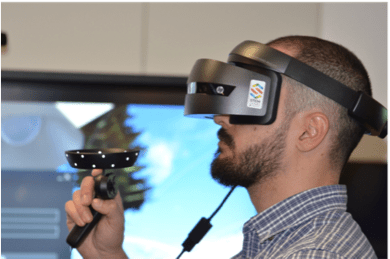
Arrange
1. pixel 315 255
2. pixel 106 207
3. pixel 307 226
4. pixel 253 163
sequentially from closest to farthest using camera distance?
pixel 315 255
pixel 307 226
pixel 253 163
pixel 106 207

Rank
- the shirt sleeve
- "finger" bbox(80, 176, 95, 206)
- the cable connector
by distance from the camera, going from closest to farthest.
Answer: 1. the shirt sleeve
2. "finger" bbox(80, 176, 95, 206)
3. the cable connector

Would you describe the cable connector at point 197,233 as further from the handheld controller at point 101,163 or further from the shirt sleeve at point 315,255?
the shirt sleeve at point 315,255

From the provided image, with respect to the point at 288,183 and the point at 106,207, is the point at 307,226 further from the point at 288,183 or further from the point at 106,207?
the point at 106,207

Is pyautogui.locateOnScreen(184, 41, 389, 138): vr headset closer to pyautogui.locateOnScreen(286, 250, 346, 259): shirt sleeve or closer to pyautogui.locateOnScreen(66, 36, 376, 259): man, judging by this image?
pyautogui.locateOnScreen(66, 36, 376, 259): man

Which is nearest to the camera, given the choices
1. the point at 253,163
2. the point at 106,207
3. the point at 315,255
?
the point at 315,255

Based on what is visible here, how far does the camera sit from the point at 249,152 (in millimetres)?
936

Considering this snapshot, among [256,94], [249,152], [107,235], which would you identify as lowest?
[107,235]

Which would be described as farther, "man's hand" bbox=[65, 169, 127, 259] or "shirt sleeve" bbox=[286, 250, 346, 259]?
"man's hand" bbox=[65, 169, 127, 259]

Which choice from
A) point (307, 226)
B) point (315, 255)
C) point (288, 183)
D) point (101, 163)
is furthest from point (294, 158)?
point (101, 163)

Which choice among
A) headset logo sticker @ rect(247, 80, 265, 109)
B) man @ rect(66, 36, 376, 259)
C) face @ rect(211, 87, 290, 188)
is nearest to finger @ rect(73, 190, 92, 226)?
man @ rect(66, 36, 376, 259)

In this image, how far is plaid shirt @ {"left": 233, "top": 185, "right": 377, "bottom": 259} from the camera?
2.41 ft

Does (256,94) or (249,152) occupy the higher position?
(256,94)

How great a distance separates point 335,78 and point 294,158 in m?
0.22

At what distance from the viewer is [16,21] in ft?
4.37
